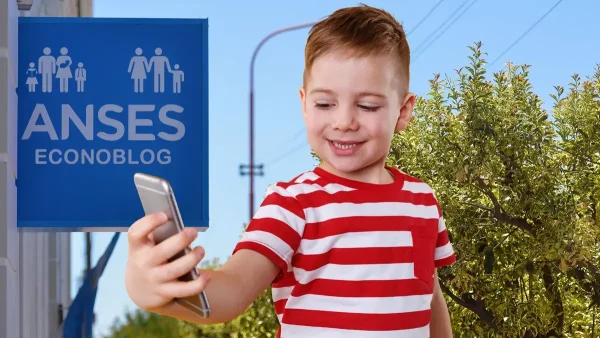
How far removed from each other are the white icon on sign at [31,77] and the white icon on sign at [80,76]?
17 cm

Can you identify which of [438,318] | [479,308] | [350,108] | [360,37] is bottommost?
[479,308]

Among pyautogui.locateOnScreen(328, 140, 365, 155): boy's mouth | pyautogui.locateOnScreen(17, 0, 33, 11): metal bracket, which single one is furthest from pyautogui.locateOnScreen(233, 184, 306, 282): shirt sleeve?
pyautogui.locateOnScreen(17, 0, 33, 11): metal bracket

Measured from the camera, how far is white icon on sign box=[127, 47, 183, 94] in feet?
13.3

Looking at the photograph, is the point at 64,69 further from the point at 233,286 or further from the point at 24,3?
the point at 233,286

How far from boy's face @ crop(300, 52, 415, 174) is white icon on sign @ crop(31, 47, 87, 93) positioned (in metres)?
1.95

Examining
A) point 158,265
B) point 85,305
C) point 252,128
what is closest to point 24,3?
point 85,305

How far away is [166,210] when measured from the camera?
1.62 meters

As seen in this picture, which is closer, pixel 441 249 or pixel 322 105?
pixel 322 105

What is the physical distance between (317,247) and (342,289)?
0.35 feet

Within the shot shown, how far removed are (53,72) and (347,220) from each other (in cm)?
215

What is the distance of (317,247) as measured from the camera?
2.17 metres

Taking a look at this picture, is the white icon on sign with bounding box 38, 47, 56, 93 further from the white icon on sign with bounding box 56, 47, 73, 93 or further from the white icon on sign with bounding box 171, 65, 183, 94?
the white icon on sign with bounding box 171, 65, 183, 94

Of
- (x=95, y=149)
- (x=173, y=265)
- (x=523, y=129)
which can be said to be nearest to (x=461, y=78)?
(x=523, y=129)

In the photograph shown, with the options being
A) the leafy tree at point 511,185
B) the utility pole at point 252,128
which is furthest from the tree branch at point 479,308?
the utility pole at point 252,128
